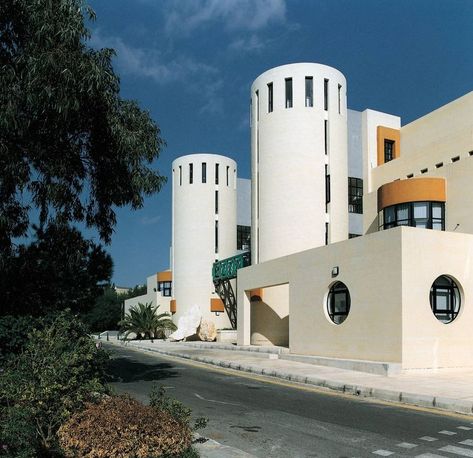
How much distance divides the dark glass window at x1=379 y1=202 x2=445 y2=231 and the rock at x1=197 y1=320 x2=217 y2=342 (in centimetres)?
2666

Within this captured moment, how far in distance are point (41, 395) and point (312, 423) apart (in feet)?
16.5

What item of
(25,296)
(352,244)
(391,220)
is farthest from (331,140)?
(25,296)

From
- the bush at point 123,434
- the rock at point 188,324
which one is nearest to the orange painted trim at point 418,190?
the bush at point 123,434

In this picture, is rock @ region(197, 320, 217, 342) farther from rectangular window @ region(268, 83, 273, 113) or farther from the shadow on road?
the shadow on road

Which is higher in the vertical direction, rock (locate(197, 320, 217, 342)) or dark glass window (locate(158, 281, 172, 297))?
dark glass window (locate(158, 281, 172, 297))

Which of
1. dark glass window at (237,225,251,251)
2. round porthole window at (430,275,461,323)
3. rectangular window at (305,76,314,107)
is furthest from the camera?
dark glass window at (237,225,251,251)

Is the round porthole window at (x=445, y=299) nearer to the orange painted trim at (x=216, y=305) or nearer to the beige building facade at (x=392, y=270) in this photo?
the beige building facade at (x=392, y=270)

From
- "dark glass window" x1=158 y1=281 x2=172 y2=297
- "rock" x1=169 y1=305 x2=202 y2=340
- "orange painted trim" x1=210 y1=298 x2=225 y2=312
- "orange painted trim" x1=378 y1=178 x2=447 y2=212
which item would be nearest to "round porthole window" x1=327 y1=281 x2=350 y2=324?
"orange painted trim" x1=378 y1=178 x2=447 y2=212

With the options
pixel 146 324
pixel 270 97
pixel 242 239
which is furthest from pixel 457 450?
pixel 242 239

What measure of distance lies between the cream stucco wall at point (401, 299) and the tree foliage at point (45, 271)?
10.5m

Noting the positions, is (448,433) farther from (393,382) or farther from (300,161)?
(300,161)

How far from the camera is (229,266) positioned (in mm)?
48344

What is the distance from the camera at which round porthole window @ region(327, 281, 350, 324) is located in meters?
23.5

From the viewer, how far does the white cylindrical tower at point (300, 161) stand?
3588 cm
